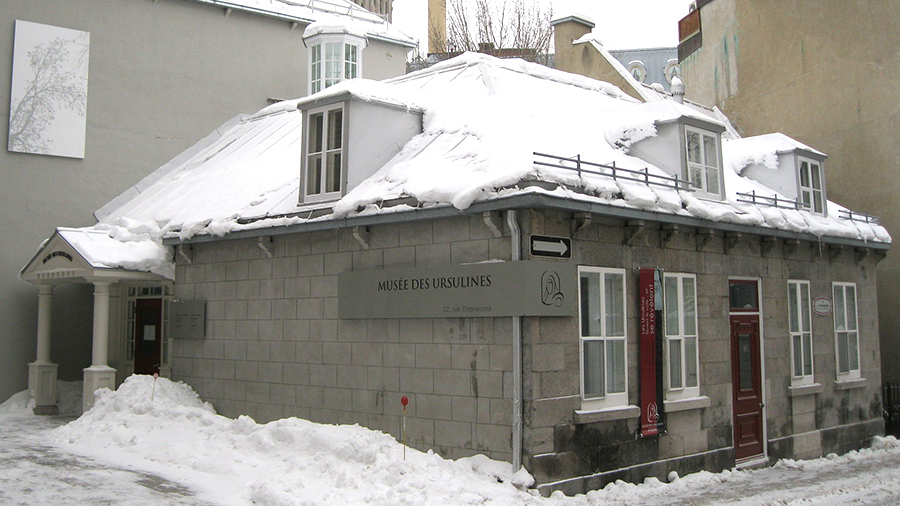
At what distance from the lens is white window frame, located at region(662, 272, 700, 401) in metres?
12.4

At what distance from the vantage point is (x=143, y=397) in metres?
14.2

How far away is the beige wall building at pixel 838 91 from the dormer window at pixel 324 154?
40.8 feet

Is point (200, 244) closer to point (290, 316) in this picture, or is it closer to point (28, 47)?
point (290, 316)

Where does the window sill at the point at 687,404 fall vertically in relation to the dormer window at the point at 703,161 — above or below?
below

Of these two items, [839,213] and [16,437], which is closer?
[16,437]

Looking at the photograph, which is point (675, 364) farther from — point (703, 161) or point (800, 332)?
point (800, 332)

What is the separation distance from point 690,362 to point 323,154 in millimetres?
6529

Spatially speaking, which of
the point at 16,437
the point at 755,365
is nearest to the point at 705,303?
the point at 755,365

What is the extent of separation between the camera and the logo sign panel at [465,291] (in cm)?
1038

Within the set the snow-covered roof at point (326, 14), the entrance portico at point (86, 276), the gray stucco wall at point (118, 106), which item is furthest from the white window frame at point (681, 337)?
the gray stucco wall at point (118, 106)

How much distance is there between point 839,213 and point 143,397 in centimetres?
A: 1360

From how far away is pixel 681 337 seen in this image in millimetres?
12609

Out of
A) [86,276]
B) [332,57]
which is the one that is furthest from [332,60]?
[86,276]

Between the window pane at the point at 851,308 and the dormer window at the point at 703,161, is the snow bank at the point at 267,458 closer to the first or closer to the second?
the dormer window at the point at 703,161
